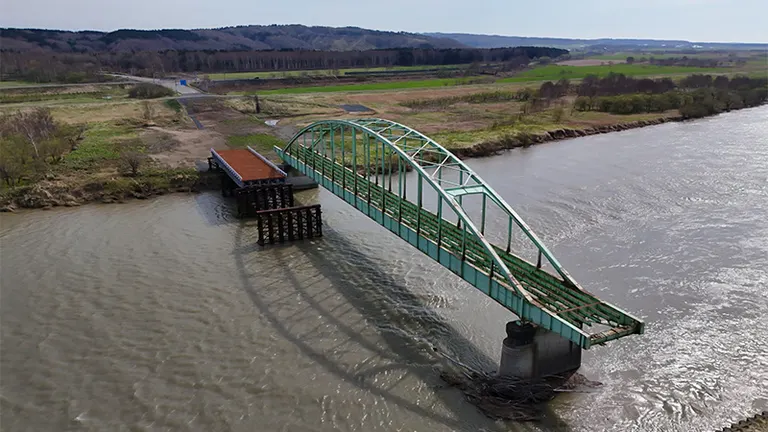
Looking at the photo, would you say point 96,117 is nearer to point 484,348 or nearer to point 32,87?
point 32,87

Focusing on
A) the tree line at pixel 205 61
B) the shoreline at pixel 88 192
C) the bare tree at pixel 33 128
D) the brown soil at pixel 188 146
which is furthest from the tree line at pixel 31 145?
the tree line at pixel 205 61

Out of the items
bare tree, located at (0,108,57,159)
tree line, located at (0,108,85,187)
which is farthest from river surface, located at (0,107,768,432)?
bare tree, located at (0,108,57,159)

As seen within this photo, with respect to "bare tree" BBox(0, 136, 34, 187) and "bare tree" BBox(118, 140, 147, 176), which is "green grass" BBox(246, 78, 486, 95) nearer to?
"bare tree" BBox(118, 140, 147, 176)

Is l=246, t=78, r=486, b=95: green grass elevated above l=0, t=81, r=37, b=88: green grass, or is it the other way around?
l=0, t=81, r=37, b=88: green grass

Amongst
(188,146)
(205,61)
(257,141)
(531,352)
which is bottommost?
(531,352)

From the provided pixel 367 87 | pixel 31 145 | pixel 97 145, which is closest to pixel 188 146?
pixel 97 145

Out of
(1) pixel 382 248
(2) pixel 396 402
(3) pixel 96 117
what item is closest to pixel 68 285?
(1) pixel 382 248

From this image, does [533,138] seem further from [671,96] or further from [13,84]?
[13,84]
